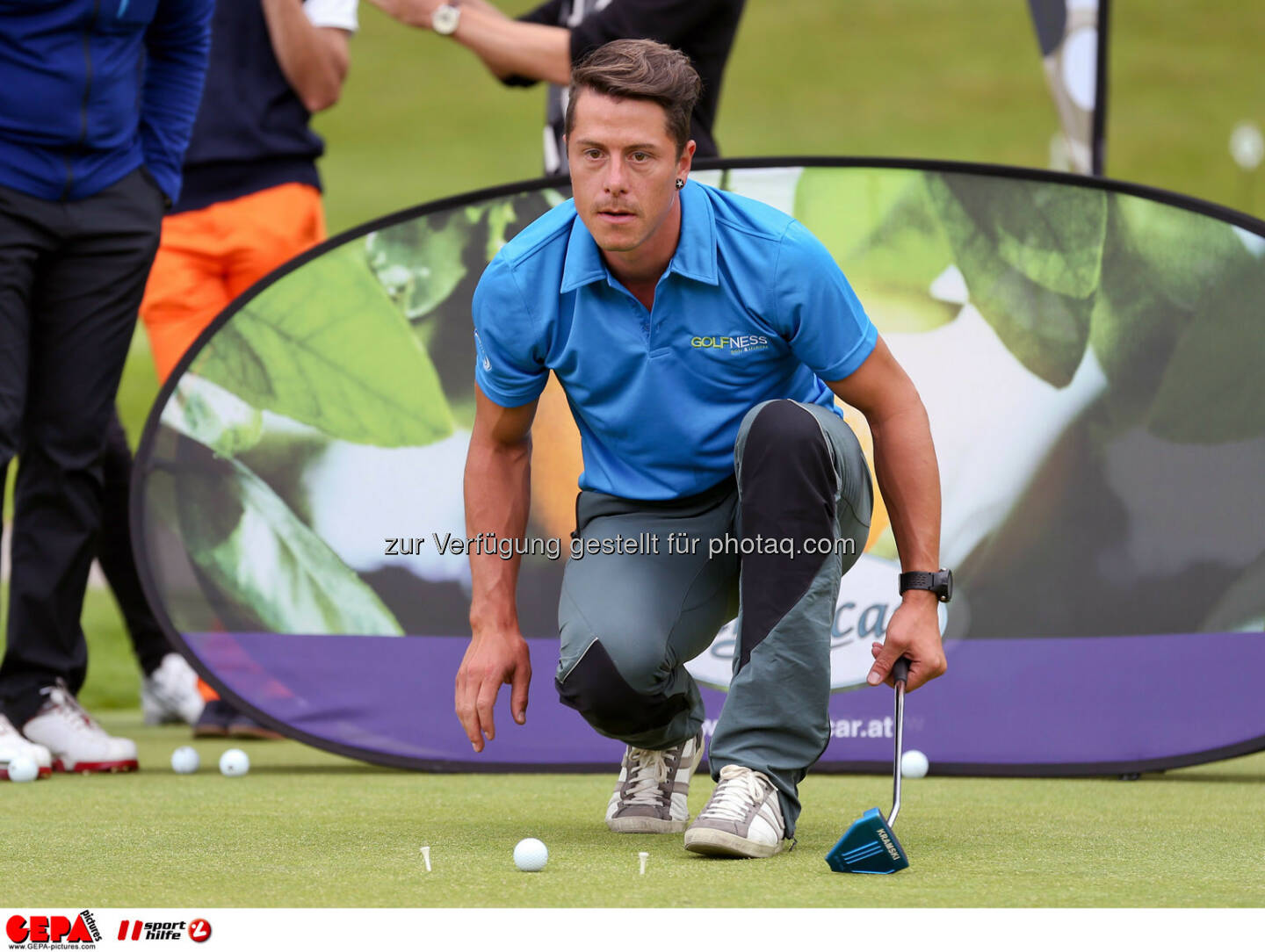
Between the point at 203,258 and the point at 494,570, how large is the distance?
1.86 metres

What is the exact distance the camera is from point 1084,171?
3.74 meters

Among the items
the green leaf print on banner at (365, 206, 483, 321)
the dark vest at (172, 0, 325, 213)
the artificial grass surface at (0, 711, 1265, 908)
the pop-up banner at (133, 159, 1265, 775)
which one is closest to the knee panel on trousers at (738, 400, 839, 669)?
the artificial grass surface at (0, 711, 1265, 908)

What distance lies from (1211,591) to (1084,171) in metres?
1.06

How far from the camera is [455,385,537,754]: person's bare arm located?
2.38 meters

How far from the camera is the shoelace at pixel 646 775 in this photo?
259cm

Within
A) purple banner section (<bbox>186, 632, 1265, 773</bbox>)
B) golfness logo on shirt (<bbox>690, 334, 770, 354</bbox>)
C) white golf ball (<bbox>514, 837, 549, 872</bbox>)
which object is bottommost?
white golf ball (<bbox>514, 837, 549, 872</bbox>)

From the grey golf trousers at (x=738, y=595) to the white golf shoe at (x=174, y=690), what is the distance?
5.99ft

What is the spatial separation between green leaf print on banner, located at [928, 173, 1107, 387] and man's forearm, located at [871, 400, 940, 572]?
1.04 metres

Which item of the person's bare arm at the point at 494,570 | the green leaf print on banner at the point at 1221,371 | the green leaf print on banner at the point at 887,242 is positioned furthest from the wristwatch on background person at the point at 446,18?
the green leaf print on banner at the point at 1221,371

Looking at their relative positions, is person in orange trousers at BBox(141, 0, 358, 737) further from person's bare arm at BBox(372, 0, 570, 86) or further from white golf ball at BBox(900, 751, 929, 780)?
white golf ball at BBox(900, 751, 929, 780)

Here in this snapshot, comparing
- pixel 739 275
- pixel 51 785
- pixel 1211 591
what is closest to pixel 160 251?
pixel 51 785

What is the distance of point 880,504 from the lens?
3.35 meters
